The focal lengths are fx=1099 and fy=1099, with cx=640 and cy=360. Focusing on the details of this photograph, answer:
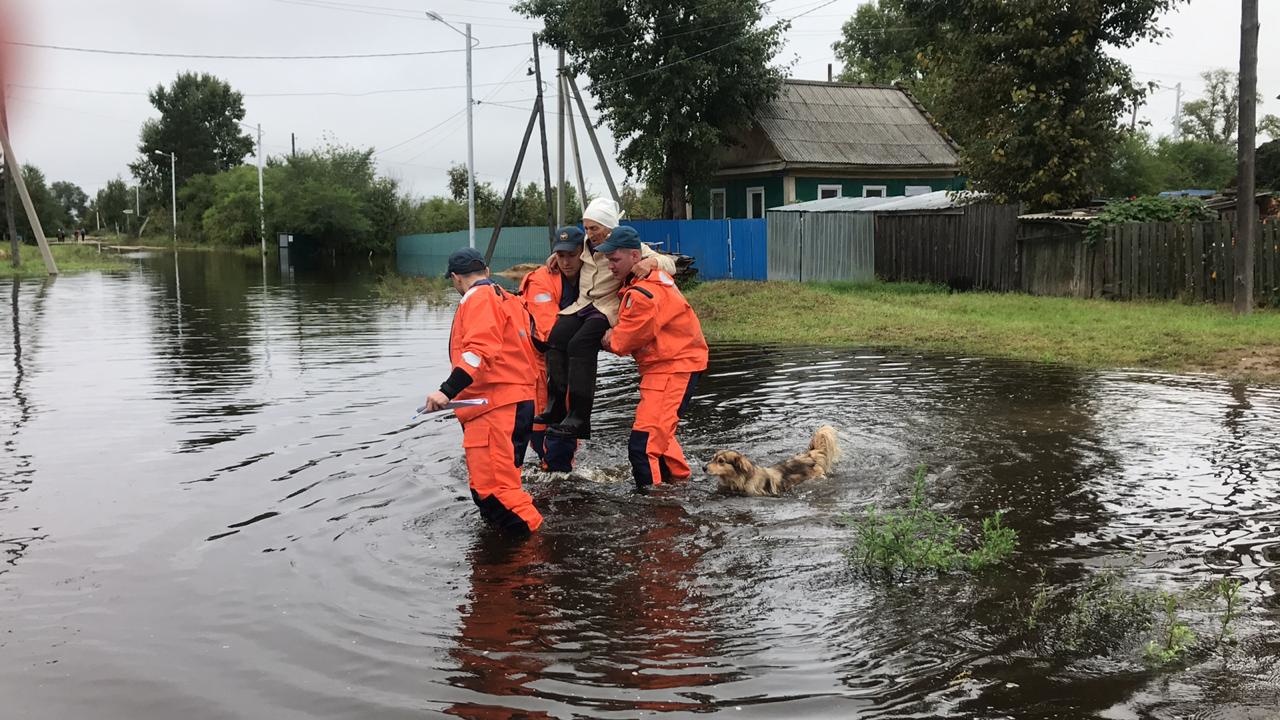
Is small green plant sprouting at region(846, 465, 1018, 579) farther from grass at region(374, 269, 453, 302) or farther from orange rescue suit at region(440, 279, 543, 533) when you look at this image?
grass at region(374, 269, 453, 302)

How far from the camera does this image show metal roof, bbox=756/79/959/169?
34.9 meters

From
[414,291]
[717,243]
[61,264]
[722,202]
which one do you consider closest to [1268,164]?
[717,243]

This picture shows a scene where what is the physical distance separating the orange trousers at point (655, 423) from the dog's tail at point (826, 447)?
3.52 feet

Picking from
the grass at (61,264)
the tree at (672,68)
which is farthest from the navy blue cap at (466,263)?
the grass at (61,264)

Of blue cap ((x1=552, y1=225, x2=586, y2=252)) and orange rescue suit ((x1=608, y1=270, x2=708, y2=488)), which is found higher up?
blue cap ((x1=552, y1=225, x2=586, y2=252))

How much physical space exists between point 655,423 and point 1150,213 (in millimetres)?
15760

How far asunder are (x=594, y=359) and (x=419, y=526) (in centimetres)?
184

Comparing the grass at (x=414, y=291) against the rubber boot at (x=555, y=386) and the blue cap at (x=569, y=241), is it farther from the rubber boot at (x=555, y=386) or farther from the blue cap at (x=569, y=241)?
the blue cap at (x=569, y=241)

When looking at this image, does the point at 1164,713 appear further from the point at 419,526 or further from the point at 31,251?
the point at 31,251

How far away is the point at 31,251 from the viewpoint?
6003cm

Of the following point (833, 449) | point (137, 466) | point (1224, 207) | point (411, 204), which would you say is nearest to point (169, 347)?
point (137, 466)

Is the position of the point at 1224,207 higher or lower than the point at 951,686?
higher

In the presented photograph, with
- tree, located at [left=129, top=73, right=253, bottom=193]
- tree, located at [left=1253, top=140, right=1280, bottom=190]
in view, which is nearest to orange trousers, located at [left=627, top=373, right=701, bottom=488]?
tree, located at [left=1253, top=140, right=1280, bottom=190]

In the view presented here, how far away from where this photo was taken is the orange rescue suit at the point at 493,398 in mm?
6324
